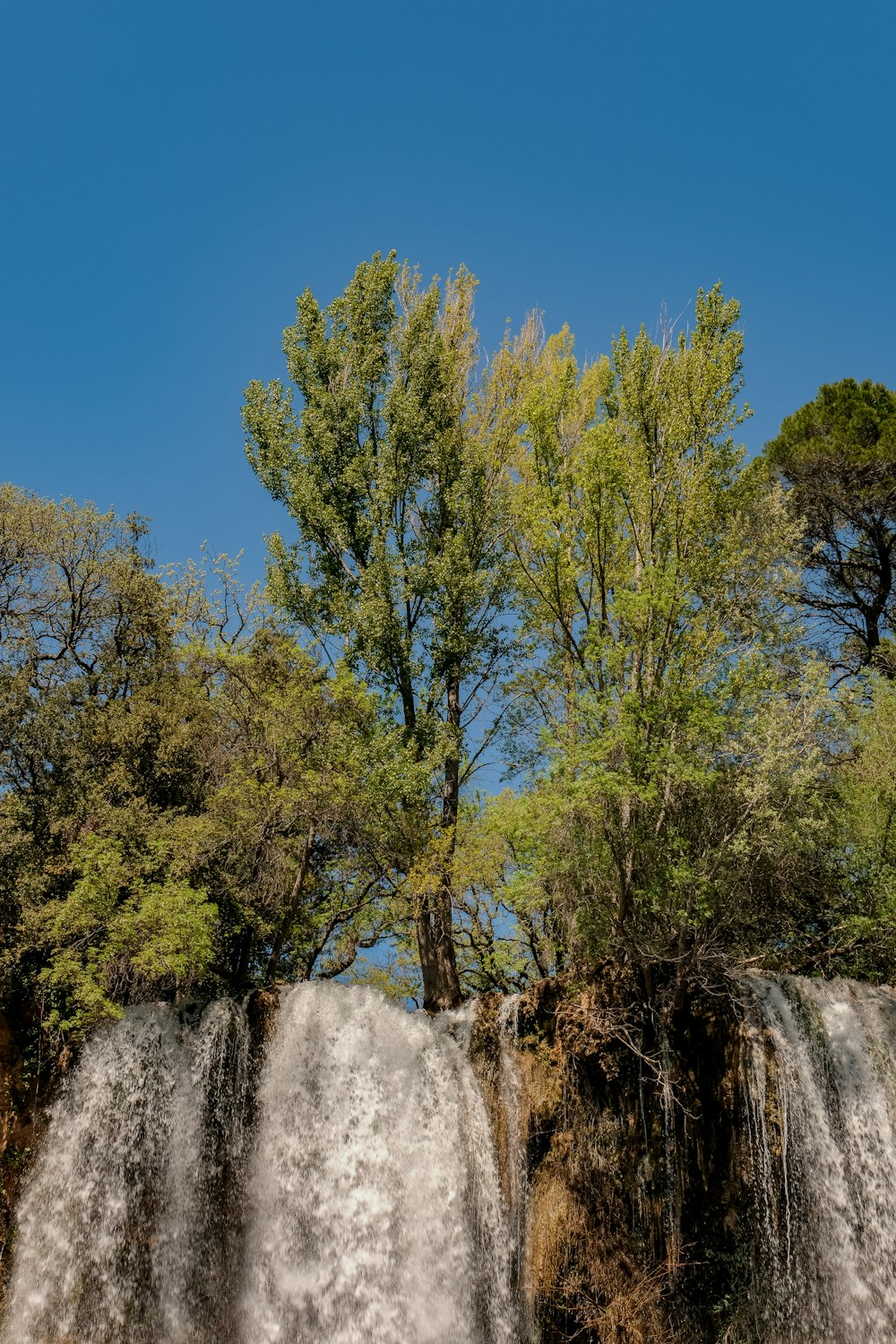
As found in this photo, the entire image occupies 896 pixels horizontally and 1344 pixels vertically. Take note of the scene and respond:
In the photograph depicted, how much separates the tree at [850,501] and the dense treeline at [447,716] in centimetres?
422

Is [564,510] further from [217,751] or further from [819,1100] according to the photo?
[819,1100]

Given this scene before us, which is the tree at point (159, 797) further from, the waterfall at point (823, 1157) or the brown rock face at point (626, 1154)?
the waterfall at point (823, 1157)

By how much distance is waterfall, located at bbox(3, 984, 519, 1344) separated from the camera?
45.3 ft

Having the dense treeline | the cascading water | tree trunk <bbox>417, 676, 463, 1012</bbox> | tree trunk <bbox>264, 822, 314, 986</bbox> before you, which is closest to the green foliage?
the dense treeline

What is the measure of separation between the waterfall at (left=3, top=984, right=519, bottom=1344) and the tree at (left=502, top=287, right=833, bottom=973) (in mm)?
3855

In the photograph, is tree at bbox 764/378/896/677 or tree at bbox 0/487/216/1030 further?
tree at bbox 764/378/896/677

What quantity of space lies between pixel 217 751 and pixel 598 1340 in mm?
12115

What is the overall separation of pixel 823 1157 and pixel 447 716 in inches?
418

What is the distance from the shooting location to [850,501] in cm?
2606

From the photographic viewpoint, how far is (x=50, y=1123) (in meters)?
15.1

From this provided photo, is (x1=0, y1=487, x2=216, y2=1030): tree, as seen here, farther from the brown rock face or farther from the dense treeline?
the brown rock face

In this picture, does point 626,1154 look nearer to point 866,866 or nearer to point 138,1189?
point 866,866

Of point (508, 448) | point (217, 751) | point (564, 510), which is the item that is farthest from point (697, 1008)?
point (508, 448)

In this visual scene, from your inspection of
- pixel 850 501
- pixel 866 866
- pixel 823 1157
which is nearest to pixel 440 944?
pixel 823 1157
